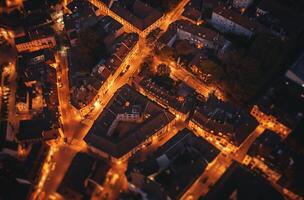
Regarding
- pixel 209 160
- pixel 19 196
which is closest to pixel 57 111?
pixel 19 196

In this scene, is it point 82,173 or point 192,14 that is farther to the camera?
point 192,14

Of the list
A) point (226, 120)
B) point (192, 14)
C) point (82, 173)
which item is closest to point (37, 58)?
point (82, 173)

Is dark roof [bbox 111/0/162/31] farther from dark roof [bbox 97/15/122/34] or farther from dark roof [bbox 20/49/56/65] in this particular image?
dark roof [bbox 20/49/56/65]

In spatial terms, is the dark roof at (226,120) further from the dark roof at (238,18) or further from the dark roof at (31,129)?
the dark roof at (31,129)

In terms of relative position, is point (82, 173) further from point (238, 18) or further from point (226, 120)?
point (238, 18)

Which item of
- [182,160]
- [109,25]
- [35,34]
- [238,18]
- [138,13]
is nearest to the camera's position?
[182,160]

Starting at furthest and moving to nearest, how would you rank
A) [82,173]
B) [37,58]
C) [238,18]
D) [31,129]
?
[238,18]
[37,58]
[31,129]
[82,173]

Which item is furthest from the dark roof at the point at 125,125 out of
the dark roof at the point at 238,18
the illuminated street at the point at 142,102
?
the dark roof at the point at 238,18

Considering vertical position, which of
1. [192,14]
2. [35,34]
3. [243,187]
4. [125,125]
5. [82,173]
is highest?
[192,14]

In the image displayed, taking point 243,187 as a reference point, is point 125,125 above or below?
below

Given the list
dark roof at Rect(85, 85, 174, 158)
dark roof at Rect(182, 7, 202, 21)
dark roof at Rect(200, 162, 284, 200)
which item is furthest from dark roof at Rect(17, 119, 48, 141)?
dark roof at Rect(182, 7, 202, 21)

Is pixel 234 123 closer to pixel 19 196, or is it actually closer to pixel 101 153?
pixel 101 153
